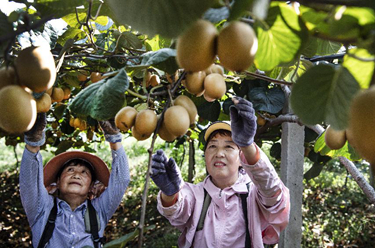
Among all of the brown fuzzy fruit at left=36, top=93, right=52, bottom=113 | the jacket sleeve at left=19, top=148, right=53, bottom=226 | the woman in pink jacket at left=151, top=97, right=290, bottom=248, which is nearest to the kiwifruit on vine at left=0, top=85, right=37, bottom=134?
the brown fuzzy fruit at left=36, top=93, right=52, bottom=113

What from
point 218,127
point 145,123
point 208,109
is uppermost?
point 208,109

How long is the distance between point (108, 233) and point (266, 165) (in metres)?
4.12

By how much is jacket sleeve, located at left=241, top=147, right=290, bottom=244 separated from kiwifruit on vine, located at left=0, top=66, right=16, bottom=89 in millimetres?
1403

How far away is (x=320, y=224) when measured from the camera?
5223mm

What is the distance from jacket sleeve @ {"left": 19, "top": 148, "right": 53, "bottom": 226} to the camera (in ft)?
6.52

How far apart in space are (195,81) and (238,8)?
369mm

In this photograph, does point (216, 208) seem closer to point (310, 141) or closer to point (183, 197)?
point (183, 197)

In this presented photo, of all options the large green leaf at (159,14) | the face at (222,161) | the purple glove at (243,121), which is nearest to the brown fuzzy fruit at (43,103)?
the large green leaf at (159,14)

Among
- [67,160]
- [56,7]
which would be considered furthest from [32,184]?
[56,7]

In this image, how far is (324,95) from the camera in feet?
1.76

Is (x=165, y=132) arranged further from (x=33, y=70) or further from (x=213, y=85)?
(x=33, y=70)

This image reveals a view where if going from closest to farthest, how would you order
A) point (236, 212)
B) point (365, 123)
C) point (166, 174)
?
point (365, 123) → point (166, 174) → point (236, 212)

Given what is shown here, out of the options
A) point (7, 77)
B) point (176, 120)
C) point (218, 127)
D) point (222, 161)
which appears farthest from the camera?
point (218, 127)

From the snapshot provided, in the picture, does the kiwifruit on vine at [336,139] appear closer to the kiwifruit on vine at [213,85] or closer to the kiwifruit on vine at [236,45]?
the kiwifruit on vine at [213,85]
